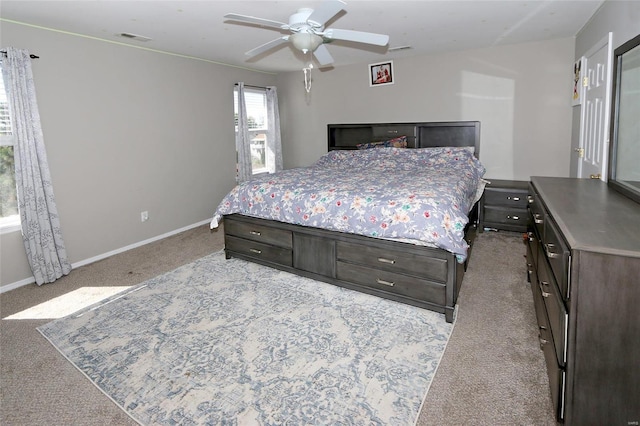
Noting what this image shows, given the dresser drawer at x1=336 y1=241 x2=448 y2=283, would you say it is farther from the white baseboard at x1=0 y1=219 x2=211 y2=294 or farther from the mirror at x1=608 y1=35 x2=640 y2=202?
the white baseboard at x1=0 y1=219 x2=211 y2=294

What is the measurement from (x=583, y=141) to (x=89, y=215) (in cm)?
499

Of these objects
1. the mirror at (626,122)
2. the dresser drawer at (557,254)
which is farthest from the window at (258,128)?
the dresser drawer at (557,254)

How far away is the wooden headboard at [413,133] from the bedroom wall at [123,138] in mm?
1690

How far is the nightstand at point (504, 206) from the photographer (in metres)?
4.34

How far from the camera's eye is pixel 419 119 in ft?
17.3

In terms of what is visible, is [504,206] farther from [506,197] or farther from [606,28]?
[606,28]

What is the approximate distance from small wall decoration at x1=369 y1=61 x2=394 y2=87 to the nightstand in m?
2.08

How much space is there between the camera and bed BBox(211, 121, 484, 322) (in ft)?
8.73

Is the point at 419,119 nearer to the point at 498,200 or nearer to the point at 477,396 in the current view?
the point at 498,200

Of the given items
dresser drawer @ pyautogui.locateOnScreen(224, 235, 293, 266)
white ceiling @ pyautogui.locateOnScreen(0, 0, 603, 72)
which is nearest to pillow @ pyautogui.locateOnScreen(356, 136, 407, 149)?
white ceiling @ pyautogui.locateOnScreen(0, 0, 603, 72)

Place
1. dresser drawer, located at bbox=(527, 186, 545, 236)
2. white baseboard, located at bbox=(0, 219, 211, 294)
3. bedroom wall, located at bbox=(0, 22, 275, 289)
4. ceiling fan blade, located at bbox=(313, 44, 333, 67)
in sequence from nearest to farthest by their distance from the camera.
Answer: dresser drawer, located at bbox=(527, 186, 545, 236) → ceiling fan blade, located at bbox=(313, 44, 333, 67) → white baseboard, located at bbox=(0, 219, 211, 294) → bedroom wall, located at bbox=(0, 22, 275, 289)

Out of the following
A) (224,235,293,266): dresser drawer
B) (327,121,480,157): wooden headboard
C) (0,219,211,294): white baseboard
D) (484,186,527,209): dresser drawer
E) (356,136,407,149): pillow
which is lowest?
(0,219,211,294): white baseboard

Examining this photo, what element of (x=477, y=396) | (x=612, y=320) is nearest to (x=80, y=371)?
(x=477, y=396)

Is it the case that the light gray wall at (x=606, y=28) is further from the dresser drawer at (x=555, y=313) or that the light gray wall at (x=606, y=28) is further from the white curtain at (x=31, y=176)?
the white curtain at (x=31, y=176)
